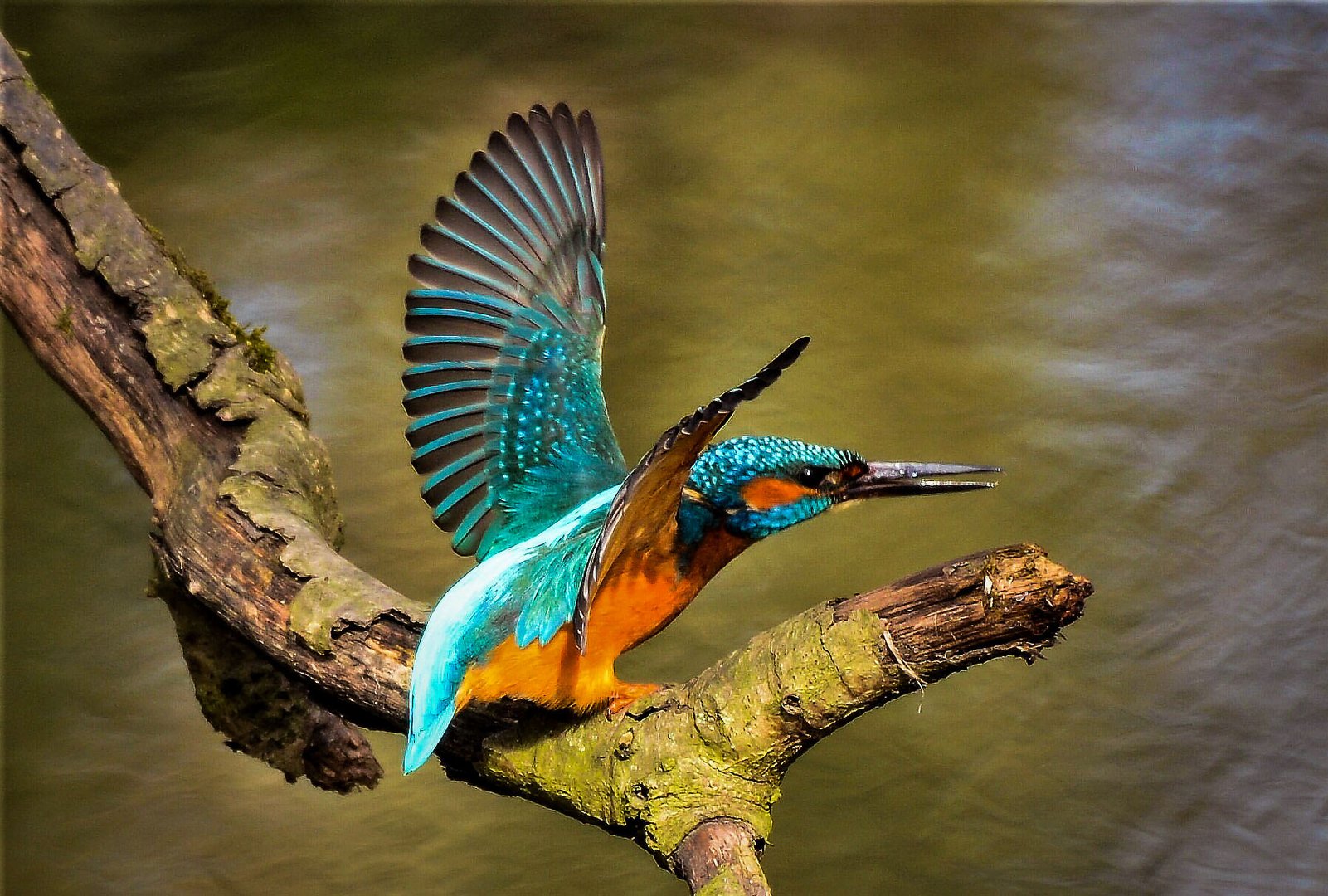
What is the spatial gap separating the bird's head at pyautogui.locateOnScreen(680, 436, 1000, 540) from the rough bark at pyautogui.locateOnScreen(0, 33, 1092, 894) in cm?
22

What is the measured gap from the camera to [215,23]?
309 cm

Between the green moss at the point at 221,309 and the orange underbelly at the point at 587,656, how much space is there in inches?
26.6

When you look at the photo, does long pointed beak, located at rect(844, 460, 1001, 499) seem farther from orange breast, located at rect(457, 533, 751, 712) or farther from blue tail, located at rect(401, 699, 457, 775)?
blue tail, located at rect(401, 699, 457, 775)

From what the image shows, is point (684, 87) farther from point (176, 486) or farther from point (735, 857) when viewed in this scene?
point (735, 857)

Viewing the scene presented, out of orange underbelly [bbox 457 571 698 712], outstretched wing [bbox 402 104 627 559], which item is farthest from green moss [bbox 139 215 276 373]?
orange underbelly [bbox 457 571 698 712]

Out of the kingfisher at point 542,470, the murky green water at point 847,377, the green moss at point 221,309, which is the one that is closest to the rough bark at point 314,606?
the green moss at point 221,309

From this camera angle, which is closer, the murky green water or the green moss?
the green moss

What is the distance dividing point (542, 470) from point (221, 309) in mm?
578

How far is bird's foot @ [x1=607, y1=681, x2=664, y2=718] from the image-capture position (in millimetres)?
1411

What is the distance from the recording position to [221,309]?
1.85 meters

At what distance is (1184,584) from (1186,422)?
14.4 inches

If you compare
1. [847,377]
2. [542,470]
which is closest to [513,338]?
[542,470]

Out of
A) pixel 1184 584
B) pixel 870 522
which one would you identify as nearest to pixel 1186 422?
pixel 1184 584

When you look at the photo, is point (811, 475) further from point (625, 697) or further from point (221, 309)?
point (221, 309)
